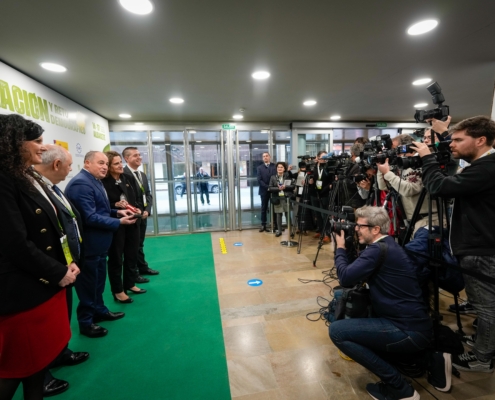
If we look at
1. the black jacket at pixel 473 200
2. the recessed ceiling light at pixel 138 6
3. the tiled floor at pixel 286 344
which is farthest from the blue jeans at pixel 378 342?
the recessed ceiling light at pixel 138 6

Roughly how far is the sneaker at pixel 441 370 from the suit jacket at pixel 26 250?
2.27 m

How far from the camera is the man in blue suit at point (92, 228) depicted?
2068mm

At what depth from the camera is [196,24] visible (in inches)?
70.4

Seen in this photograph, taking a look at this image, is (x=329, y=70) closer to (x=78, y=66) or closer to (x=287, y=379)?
(x=78, y=66)

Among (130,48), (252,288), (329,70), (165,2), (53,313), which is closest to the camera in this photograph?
(53,313)

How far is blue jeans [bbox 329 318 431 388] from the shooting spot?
1.42m

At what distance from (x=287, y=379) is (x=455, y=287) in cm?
150

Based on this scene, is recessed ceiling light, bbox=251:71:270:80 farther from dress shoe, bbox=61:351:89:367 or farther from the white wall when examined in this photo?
dress shoe, bbox=61:351:89:367

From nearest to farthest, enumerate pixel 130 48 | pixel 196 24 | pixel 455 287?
pixel 196 24 → pixel 455 287 → pixel 130 48

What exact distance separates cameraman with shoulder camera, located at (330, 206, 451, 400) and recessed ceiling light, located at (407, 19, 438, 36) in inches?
61.7

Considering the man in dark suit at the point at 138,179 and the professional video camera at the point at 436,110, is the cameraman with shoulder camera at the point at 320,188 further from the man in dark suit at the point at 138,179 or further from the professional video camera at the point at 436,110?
the man in dark suit at the point at 138,179

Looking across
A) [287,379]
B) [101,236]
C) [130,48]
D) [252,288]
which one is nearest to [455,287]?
[287,379]

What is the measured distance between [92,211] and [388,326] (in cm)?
239

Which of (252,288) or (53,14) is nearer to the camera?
(53,14)
